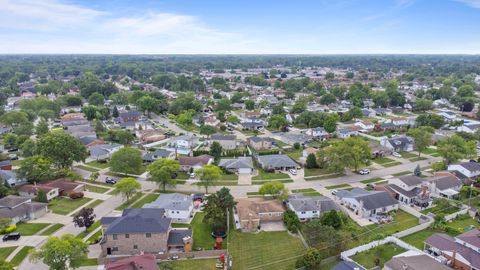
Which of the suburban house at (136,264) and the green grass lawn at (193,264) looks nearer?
the suburban house at (136,264)

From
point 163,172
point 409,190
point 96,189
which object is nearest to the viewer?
point 409,190

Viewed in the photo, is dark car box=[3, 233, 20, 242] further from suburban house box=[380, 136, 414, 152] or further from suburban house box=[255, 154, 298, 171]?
suburban house box=[380, 136, 414, 152]

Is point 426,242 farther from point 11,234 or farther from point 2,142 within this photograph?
point 2,142

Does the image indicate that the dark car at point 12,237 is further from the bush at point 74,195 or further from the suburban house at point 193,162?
the suburban house at point 193,162

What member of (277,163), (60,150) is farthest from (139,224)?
(277,163)

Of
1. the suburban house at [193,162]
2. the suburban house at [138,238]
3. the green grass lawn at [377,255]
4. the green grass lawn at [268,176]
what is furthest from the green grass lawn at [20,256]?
the green grass lawn at [377,255]

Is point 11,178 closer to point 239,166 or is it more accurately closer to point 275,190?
point 239,166

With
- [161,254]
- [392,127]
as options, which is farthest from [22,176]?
[392,127]
